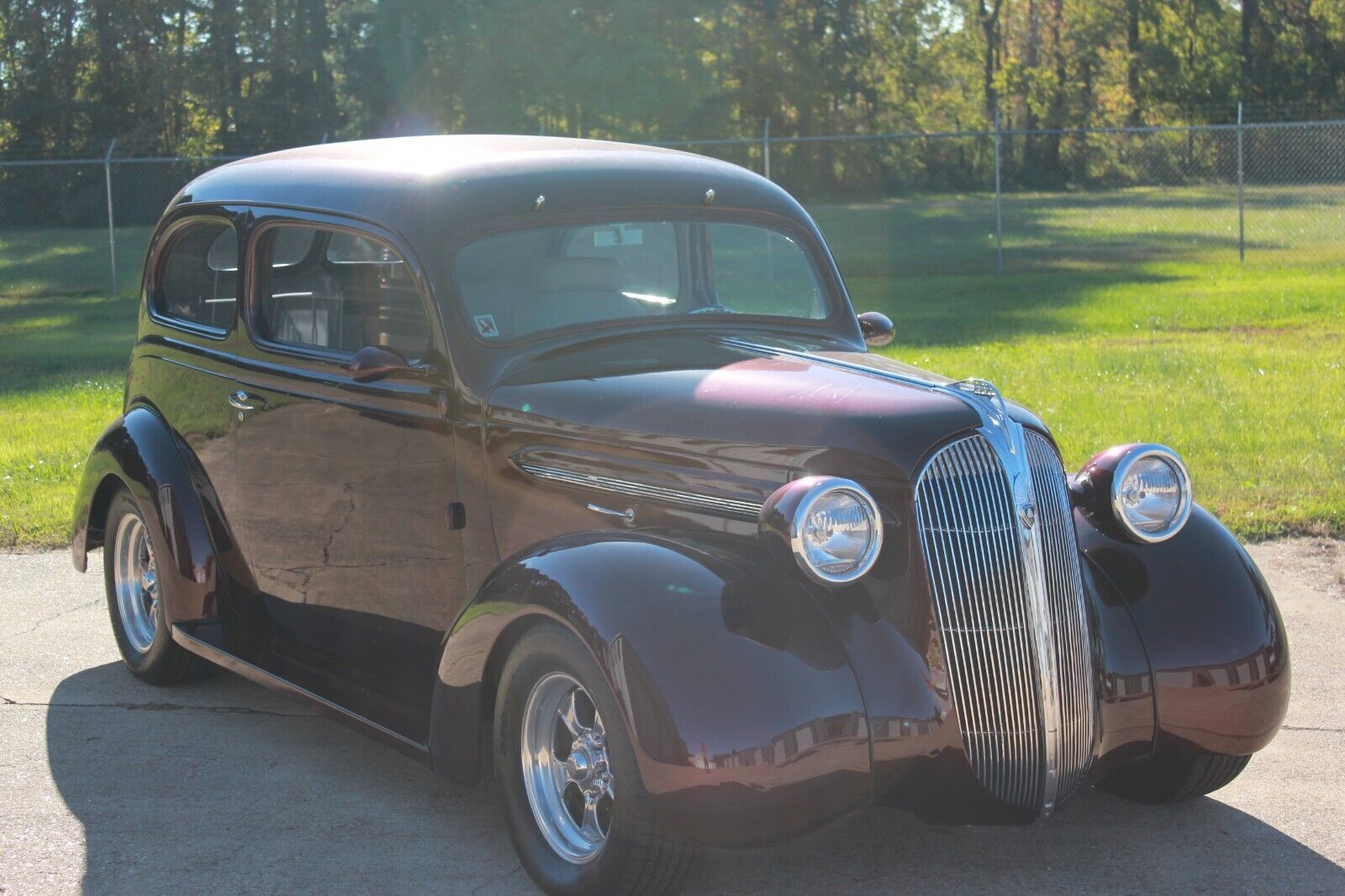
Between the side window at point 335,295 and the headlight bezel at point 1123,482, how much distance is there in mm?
2011

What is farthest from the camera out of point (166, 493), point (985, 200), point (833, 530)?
point (985, 200)

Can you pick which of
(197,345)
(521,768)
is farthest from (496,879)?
(197,345)

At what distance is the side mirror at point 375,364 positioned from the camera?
425cm

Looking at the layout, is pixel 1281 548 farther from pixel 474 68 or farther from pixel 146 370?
pixel 474 68

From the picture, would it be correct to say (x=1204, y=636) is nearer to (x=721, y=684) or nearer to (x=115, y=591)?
(x=721, y=684)

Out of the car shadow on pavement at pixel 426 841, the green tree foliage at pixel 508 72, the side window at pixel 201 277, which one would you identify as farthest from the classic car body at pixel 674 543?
the green tree foliage at pixel 508 72

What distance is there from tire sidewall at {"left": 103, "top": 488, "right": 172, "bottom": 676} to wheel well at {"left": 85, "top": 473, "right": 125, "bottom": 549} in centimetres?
2

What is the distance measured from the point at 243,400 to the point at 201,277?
809mm

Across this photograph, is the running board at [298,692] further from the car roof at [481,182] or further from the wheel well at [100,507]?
the car roof at [481,182]

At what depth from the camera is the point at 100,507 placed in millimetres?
5676

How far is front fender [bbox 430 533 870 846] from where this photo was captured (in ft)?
10.4

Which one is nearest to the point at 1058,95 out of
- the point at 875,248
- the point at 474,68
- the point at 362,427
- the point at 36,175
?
the point at 474,68

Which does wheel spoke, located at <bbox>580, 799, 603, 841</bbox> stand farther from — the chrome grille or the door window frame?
the door window frame

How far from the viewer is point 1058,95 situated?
48.8 m
